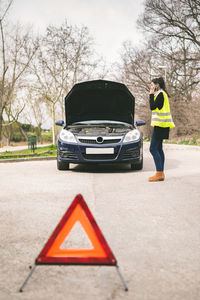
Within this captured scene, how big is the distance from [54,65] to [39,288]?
25370 mm

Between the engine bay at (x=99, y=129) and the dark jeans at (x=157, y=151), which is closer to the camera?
the dark jeans at (x=157, y=151)

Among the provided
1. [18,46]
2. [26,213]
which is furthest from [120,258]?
[18,46]

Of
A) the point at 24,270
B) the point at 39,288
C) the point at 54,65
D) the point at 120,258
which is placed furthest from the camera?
the point at 54,65

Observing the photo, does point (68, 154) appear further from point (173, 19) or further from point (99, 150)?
point (173, 19)

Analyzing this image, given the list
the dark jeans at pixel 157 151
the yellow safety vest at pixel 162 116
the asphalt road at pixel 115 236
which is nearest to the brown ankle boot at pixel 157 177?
the dark jeans at pixel 157 151

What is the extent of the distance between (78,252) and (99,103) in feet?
29.6

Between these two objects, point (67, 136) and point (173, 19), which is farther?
point (173, 19)

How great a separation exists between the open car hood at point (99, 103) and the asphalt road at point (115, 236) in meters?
3.35

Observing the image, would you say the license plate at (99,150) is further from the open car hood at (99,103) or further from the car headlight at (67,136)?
the open car hood at (99,103)

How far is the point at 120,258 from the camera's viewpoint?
3.32 m

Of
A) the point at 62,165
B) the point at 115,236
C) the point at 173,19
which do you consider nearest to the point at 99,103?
the point at 62,165

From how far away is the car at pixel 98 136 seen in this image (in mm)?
9383

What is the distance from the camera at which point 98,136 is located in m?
9.50

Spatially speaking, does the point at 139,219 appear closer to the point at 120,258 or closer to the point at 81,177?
the point at 120,258
